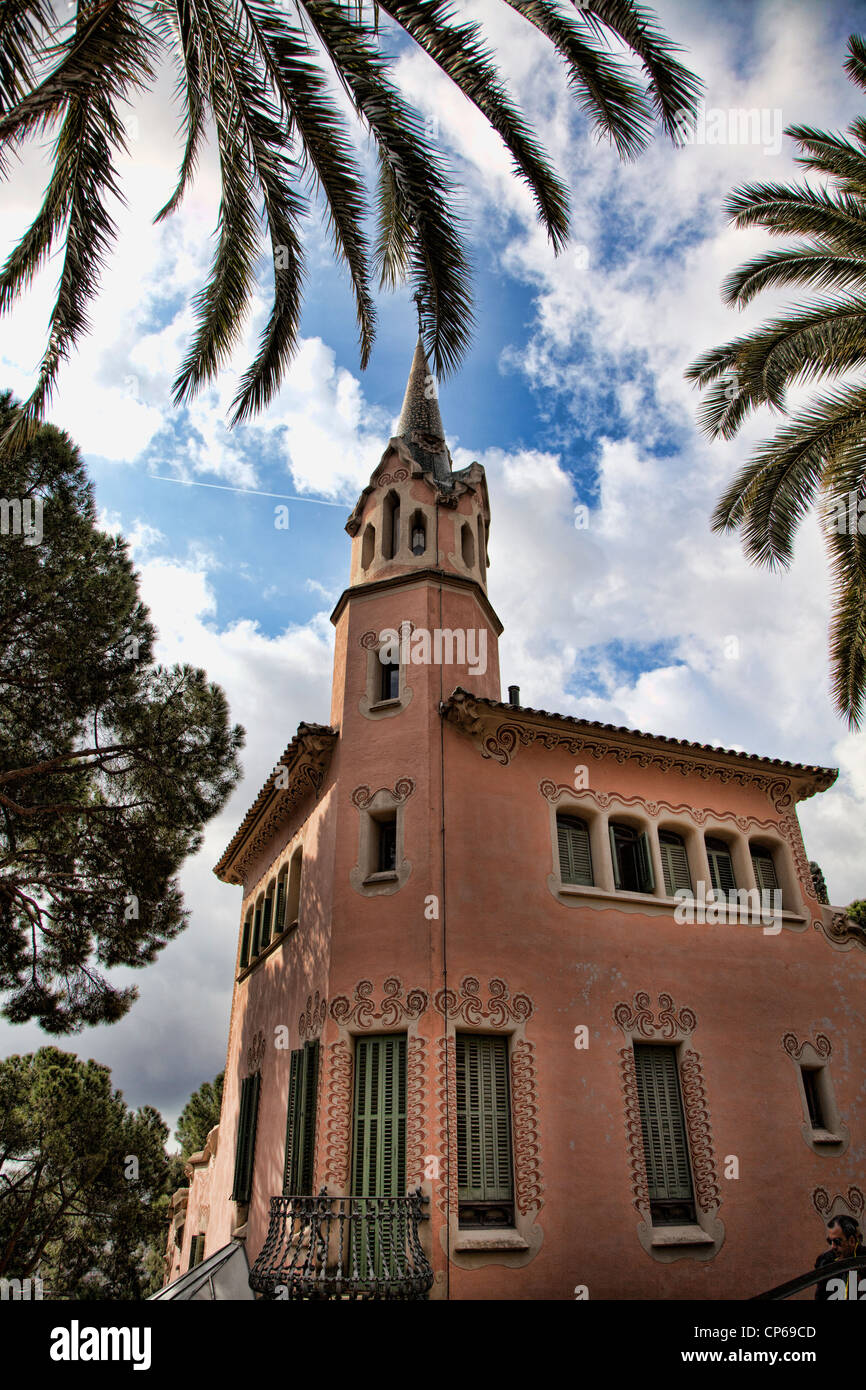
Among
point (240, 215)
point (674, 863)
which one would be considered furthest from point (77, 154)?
point (674, 863)

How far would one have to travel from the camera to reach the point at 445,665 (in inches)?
532

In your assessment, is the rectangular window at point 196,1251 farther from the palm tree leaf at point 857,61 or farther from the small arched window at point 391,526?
the palm tree leaf at point 857,61

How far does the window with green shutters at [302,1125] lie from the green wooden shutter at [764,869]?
8.00m

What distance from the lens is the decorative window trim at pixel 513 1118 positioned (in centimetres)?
978

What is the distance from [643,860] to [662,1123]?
3.79m

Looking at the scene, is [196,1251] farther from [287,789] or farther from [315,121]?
[315,121]

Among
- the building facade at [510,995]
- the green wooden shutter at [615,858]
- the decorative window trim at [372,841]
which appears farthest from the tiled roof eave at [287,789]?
the green wooden shutter at [615,858]

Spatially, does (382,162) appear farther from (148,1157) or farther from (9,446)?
(148,1157)

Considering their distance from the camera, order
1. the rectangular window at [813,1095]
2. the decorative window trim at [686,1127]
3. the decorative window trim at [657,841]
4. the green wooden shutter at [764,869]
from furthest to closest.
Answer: the green wooden shutter at [764,869] → the rectangular window at [813,1095] → the decorative window trim at [657,841] → the decorative window trim at [686,1127]

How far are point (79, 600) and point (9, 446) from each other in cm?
590

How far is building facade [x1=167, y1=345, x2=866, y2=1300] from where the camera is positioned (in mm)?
10234

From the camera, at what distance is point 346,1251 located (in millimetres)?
9516
